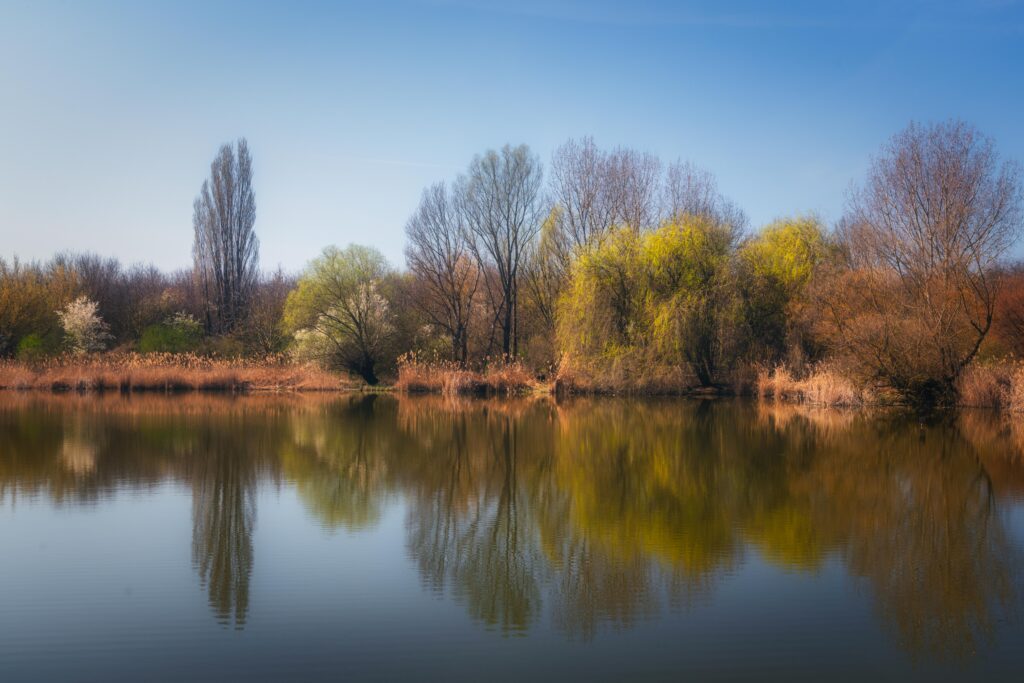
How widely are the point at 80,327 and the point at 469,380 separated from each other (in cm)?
1768

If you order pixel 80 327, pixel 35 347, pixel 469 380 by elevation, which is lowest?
pixel 469 380

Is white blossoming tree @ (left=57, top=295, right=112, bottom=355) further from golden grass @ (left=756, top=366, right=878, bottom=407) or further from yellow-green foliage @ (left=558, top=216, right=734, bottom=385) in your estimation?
Answer: golden grass @ (left=756, top=366, right=878, bottom=407)

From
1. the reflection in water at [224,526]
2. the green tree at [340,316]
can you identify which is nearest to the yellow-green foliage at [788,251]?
the green tree at [340,316]

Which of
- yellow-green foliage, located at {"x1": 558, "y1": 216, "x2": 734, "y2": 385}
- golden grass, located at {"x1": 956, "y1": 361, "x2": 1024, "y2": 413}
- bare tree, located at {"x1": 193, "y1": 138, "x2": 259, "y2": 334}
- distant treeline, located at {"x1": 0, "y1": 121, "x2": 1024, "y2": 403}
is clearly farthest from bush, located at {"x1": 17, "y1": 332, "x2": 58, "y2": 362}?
golden grass, located at {"x1": 956, "y1": 361, "x2": 1024, "y2": 413}

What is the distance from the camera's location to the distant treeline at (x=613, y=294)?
875 inches

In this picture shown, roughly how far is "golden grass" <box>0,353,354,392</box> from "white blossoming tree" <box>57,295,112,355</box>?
1611 mm

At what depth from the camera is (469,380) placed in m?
29.5

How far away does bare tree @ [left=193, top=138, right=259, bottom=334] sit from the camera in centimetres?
4178

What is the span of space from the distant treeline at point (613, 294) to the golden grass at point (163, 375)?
1.10 m

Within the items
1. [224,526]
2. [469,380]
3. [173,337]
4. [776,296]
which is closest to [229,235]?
[173,337]

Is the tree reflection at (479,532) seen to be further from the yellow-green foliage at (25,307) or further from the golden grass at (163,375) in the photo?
the yellow-green foliage at (25,307)

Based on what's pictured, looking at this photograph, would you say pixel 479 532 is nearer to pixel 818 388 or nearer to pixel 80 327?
pixel 818 388

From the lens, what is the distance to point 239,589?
621 centimetres

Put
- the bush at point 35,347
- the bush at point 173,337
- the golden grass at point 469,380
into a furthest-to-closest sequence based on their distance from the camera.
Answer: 1. the bush at point 173,337
2. the bush at point 35,347
3. the golden grass at point 469,380
